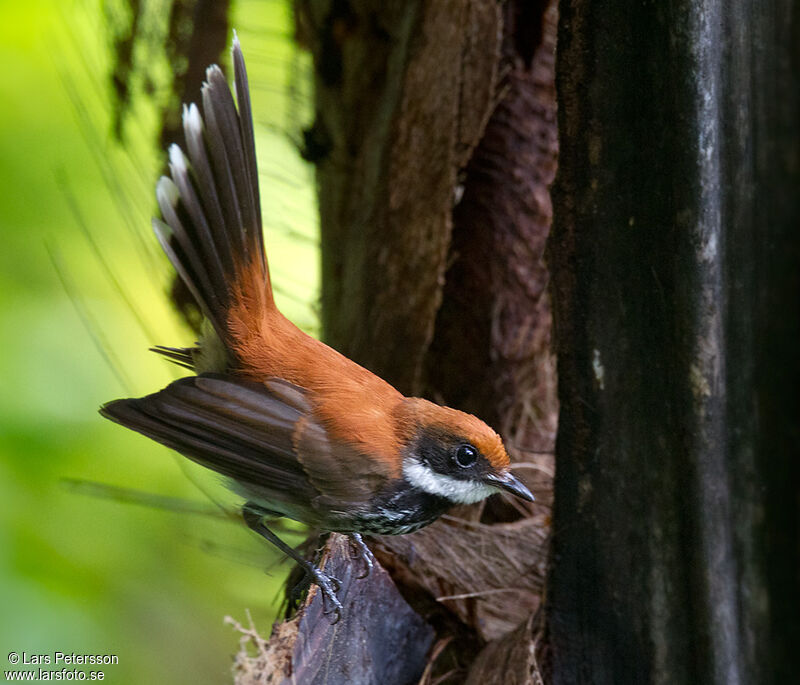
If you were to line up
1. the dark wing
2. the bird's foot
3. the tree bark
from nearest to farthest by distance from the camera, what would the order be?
1. the bird's foot
2. the dark wing
3. the tree bark

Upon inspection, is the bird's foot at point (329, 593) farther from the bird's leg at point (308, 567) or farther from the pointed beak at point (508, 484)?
the pointed beak at point (508, 484)

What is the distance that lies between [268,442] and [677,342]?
1284mm

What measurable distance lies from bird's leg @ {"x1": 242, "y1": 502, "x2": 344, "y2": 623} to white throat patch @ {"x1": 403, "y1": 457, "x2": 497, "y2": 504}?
403mm

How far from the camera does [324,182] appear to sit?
3721mm

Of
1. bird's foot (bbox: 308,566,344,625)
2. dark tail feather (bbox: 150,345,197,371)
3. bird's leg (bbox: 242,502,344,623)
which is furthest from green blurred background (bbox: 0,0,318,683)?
bird's foot (bbox: 308,566,344,625)

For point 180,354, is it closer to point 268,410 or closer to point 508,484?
point 268,410

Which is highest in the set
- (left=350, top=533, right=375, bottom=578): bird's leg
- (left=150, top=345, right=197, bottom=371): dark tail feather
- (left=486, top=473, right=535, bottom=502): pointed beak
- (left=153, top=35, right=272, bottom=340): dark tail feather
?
(left=153, top=35, right=272, bottom=340): dark tail feather

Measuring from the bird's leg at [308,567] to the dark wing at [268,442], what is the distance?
16cm

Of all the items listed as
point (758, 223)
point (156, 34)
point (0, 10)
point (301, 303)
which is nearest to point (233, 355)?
point (301, 303)

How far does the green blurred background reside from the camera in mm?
3348

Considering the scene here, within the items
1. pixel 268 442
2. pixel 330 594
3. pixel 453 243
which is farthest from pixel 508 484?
pixel 453 243

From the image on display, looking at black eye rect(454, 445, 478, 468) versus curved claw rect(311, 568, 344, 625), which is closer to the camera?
curved claw rect(311, 568, 344, 625)

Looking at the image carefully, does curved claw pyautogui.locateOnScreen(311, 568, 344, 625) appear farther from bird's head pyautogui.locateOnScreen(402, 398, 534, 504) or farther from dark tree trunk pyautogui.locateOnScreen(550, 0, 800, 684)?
dark tree trunk pyautogui.locateOnScreen(550, 0, 800, 684)

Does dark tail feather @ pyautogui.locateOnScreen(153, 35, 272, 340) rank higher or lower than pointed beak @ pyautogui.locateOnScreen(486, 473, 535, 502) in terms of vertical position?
higher
